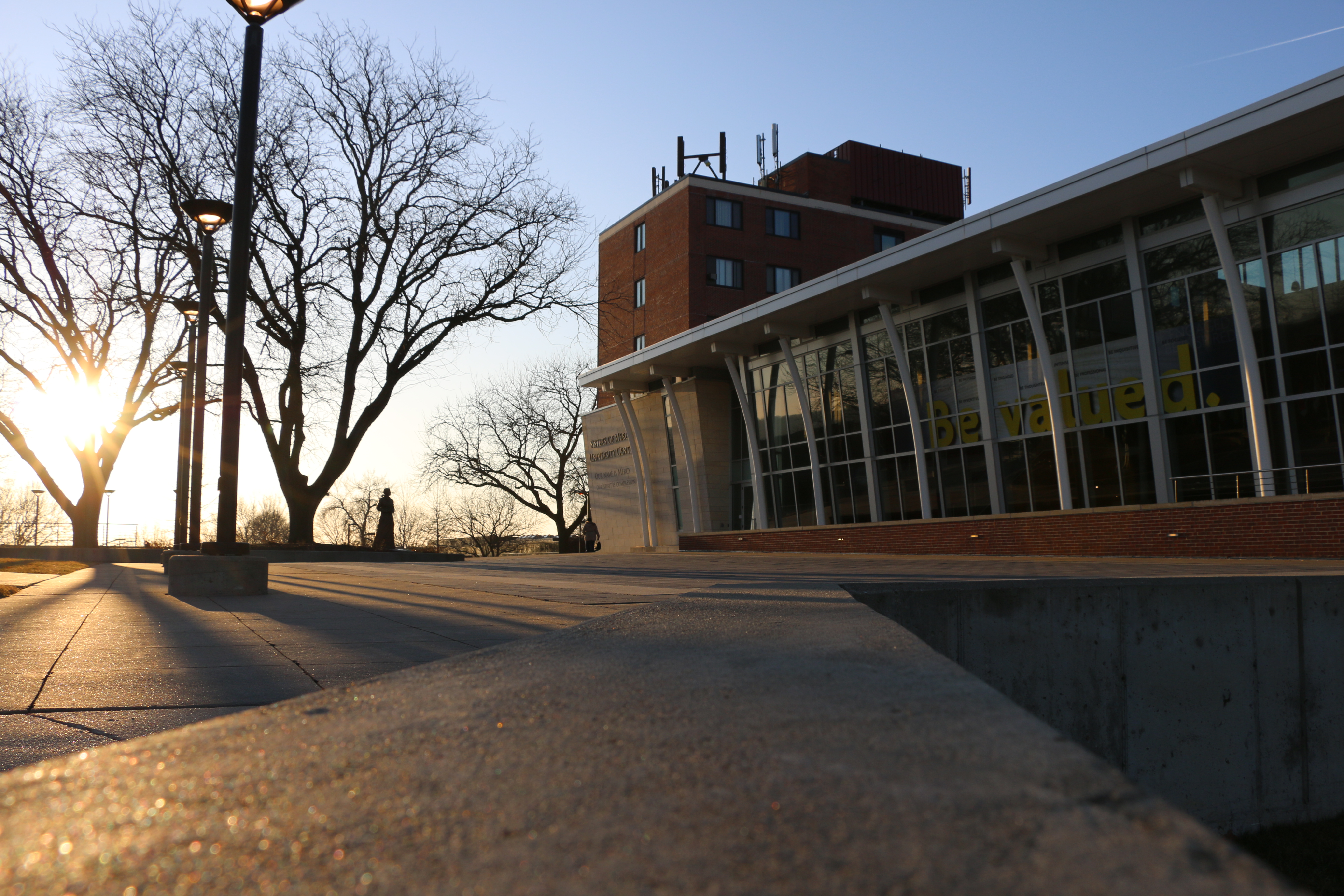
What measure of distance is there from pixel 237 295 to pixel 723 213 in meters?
37.6

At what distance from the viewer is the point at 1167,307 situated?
20844 millimetres

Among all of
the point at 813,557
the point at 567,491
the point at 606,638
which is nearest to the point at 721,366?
the point at 813,557

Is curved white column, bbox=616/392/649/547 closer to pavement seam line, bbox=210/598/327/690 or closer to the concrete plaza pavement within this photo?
the concrete plaza pavement

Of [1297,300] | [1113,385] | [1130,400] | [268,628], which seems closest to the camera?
[268,628]

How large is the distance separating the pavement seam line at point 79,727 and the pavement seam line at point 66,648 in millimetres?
120

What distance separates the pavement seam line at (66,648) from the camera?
12.9ft

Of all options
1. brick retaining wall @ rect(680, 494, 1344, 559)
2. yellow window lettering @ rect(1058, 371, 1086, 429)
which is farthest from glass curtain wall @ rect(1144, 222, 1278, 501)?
yellow window lettering @ rect(1058, 371, 1086, 429)

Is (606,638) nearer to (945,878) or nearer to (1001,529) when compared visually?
(945,878)

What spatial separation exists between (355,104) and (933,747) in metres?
28.5

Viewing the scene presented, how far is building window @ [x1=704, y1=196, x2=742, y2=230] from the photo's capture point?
45.0m

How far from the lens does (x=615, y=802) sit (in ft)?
5.57

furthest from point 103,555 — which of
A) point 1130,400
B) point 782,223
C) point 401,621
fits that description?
point 782,223

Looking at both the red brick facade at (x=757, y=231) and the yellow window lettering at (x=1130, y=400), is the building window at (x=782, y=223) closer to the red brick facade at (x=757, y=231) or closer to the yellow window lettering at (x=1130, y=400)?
the red brick facade at (x=757, y=231)

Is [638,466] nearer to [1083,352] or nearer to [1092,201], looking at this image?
[1083,352]
